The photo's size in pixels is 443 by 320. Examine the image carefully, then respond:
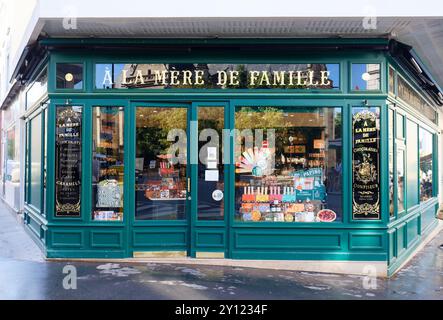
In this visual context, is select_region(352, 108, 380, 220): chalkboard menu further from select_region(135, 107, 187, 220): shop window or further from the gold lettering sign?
select_region(135, 107, 187, 220): shop window

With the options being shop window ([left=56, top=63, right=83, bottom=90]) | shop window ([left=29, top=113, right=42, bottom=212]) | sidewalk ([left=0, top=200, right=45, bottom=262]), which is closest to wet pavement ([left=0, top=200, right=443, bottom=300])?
sidewalk ([left=0, top=200, right=45, bottom=262])

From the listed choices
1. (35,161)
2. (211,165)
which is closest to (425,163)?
(211,165)

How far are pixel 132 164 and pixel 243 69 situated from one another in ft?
7.57

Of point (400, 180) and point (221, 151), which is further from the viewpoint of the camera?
point (400, 180)

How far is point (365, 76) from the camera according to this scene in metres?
7.51

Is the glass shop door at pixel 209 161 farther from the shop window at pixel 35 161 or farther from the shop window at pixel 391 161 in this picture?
the shop window at pixel 35 161

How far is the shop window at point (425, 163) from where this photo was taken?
37.3 ft

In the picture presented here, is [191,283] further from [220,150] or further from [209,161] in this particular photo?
[220,150]

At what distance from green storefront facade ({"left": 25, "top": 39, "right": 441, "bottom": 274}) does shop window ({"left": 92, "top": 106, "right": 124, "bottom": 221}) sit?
16 mm

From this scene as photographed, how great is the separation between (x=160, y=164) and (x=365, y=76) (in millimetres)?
3503

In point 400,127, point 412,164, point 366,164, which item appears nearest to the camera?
point 366,164

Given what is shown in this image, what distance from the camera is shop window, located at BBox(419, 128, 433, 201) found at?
11367 mm

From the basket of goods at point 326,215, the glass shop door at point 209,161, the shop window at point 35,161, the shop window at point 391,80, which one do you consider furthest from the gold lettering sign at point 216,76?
the shop window at point 35,161

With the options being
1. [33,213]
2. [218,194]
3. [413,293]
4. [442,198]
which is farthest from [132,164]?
[442,198]
